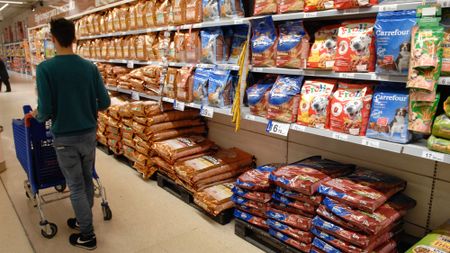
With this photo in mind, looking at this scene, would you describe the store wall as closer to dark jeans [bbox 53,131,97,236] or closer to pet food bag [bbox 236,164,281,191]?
pet food bag [bbox 236,164,281,191]

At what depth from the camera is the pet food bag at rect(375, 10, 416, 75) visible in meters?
1.67

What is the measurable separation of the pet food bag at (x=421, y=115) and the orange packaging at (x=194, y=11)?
7.01 feet

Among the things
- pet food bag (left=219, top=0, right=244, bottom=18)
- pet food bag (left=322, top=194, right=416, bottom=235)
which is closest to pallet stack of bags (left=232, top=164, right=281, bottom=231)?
pet food bag (left=322, top=194, right=416, bottom=235)

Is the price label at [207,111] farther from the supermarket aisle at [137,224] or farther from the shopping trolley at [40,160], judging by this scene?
the shopping trolley at [40,160]

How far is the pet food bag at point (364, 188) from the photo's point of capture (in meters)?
1.91

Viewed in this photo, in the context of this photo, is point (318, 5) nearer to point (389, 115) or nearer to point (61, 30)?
point (389, 115)

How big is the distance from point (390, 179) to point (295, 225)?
2.35 ft

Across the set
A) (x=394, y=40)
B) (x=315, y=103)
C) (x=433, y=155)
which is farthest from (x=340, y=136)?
(x=394, y=40)

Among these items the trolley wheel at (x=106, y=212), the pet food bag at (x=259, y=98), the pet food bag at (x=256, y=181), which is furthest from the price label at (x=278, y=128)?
the trolley wheel at (x=106, y=212)

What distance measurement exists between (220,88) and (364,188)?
1464 millimetres

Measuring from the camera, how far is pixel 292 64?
2316 millimetres

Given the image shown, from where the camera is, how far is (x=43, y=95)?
2.18 meters

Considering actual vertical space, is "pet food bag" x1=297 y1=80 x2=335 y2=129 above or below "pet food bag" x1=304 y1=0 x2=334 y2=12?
→ below

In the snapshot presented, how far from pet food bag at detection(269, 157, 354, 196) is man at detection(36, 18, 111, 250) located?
56.3 inches
